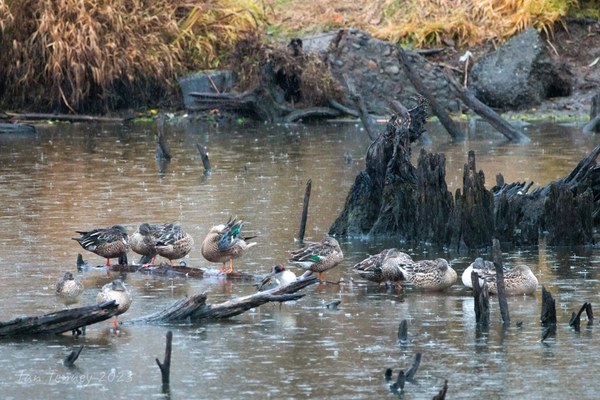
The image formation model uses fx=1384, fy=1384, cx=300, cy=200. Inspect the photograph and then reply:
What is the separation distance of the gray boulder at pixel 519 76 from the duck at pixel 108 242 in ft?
59.1

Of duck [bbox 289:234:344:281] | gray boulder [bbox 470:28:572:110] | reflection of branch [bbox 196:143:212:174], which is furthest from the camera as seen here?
gray boulder [bbox 470:28:572:110]

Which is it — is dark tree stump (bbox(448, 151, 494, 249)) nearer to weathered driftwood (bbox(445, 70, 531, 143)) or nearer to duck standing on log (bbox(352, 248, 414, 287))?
duck standing on log (bbox(352, 248, 414, 287))

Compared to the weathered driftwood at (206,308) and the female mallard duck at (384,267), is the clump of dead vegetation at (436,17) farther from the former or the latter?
the weathered driftwood at (206,308)

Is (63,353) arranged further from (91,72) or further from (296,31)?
(296,31)

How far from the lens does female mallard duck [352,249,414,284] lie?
42.9ft

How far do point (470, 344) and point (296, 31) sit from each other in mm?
24727

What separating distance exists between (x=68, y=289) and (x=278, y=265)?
1949 millimetres

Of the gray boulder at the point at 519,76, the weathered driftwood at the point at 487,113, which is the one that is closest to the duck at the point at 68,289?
the weathered driftwood at the point at 487,113

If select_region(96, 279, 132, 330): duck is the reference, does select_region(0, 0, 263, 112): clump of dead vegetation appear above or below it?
above

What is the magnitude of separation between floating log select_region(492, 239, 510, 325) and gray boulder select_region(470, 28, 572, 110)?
19.6 meters

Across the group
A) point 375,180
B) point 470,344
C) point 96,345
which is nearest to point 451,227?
point 375,180

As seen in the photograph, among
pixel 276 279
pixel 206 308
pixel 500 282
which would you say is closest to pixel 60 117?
pixel 276 279

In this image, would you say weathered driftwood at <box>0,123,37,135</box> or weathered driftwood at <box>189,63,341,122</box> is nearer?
weathered driftwood at <box>0,123,37,135</box>

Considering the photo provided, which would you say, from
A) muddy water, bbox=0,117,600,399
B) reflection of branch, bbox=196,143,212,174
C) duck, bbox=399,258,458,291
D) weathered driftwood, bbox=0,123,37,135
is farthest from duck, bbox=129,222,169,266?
weathered driftwood, bbox=0,123,37,135
